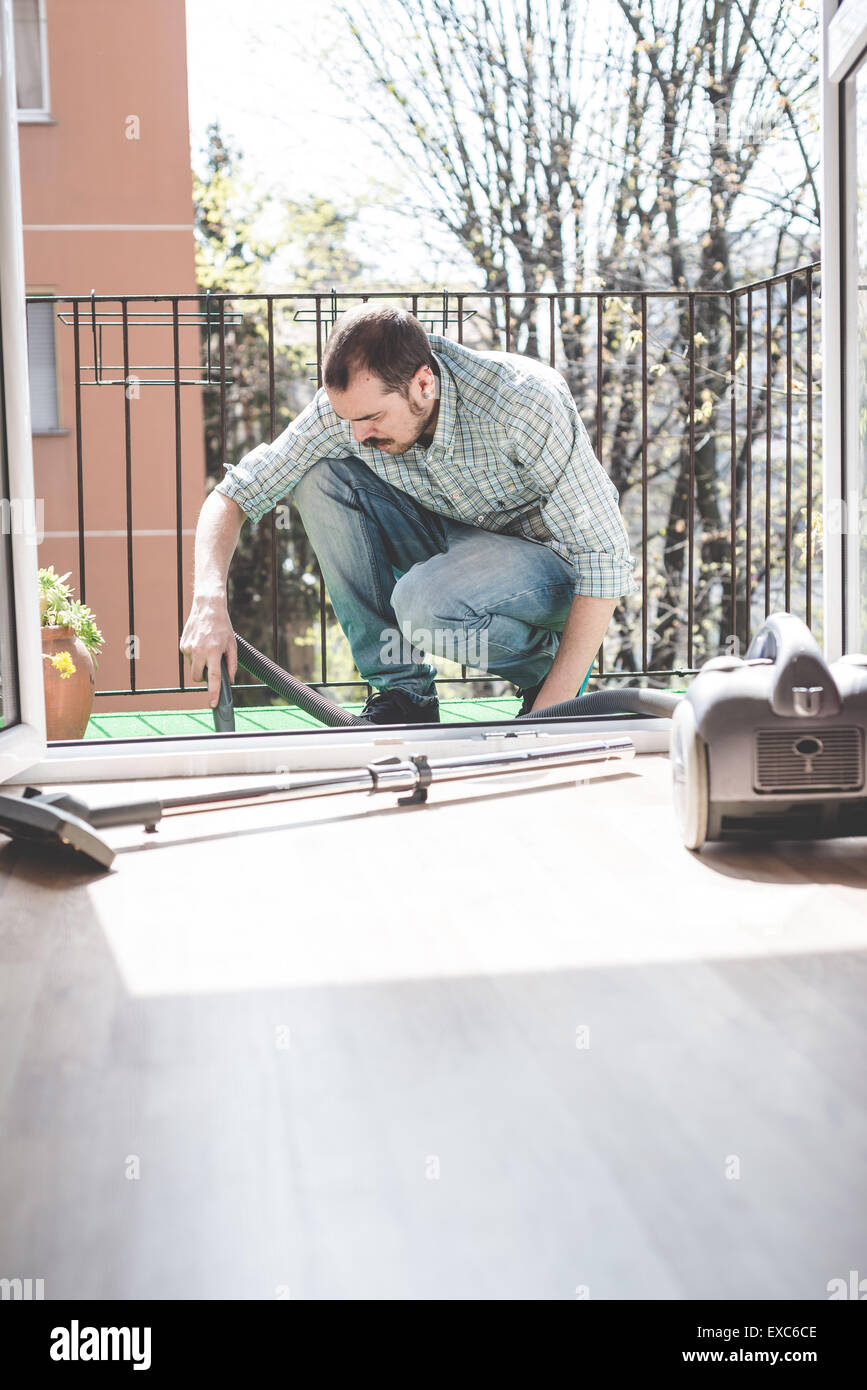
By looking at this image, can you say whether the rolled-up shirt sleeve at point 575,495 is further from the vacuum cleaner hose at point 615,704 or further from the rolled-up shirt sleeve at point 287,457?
the rolled-up shirt sleeve at point 287,457

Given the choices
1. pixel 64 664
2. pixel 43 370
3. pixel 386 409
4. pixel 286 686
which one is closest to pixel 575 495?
pixel 386 409

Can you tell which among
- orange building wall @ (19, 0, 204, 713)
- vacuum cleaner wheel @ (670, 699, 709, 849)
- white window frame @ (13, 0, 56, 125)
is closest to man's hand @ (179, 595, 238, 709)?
vacuum cleaner wheel @ (670, 699, 709, 849)

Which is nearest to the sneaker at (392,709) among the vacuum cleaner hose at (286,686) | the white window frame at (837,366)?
the vacuum cleaner hose at (286,686)

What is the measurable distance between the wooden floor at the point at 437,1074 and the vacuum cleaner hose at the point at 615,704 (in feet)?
2.12

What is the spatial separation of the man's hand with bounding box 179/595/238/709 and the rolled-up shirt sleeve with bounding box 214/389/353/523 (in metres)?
0.44

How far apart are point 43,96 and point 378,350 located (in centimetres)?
510

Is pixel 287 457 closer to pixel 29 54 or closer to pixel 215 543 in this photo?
pixel 215 543

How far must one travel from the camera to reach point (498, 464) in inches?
106

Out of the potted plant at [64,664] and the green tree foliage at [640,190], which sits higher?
the green tree foliage at [640,190]

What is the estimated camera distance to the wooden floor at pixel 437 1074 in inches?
29.4
